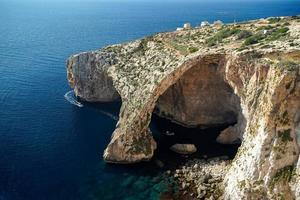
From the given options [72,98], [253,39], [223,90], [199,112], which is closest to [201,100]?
[199,112]

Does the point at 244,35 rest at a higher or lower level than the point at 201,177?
higher

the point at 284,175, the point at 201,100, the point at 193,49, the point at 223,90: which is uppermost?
the point at 193,49

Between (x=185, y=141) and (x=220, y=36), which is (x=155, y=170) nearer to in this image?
(x=185, y=141)

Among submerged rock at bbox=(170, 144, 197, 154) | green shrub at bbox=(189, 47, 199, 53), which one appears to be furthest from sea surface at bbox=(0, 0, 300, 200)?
green shrub at bbox=(189, 47, 199, 53)

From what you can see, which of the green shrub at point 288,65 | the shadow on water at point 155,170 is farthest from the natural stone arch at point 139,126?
the green shrub at point 288,65

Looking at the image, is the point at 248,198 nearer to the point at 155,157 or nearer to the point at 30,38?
the point at 155,157

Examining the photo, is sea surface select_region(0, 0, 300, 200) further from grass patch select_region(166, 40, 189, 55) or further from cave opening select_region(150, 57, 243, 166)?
grass patch select_region(166, 40, 189, 55)
